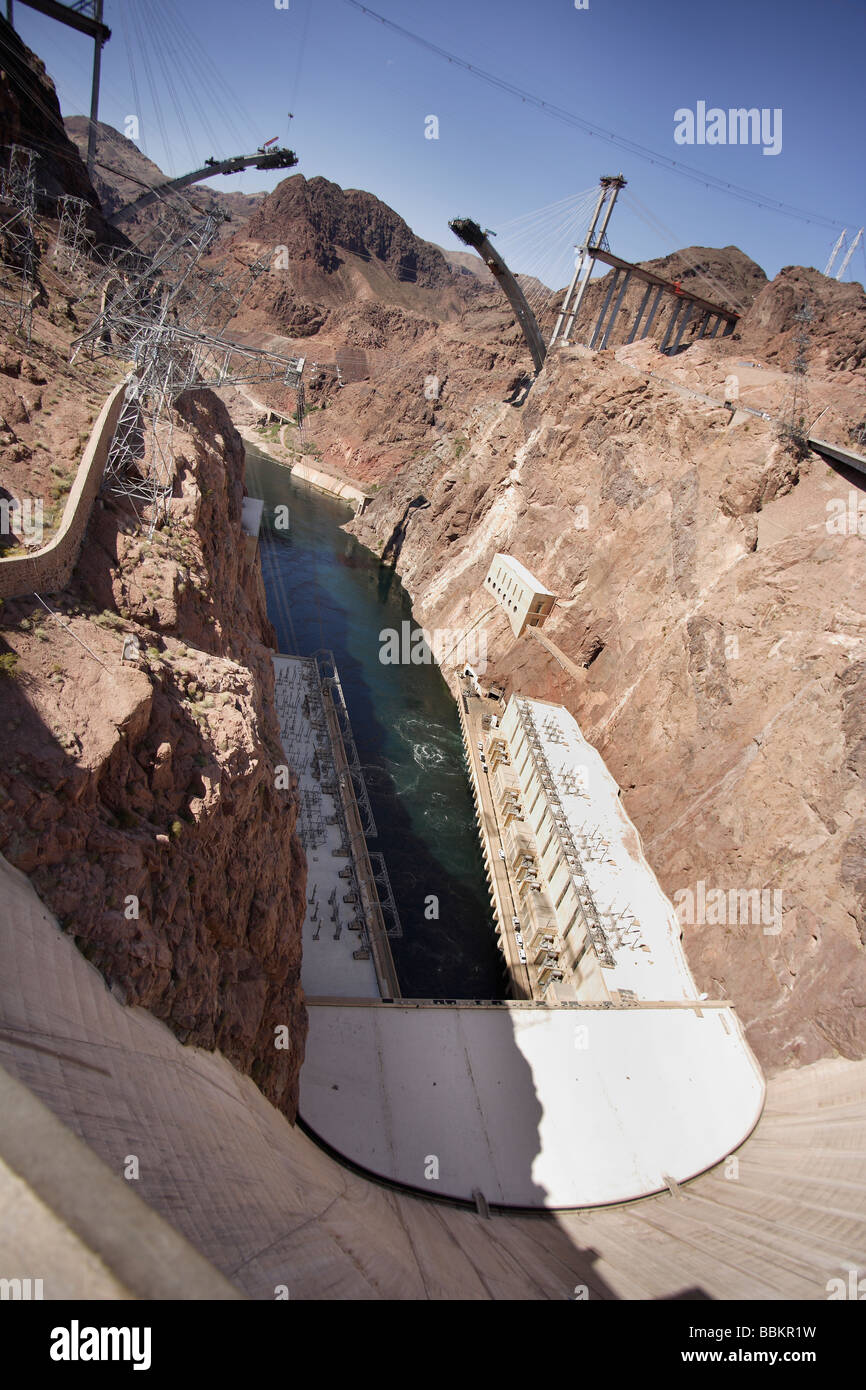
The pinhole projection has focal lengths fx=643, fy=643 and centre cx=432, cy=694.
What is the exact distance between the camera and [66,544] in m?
14.3

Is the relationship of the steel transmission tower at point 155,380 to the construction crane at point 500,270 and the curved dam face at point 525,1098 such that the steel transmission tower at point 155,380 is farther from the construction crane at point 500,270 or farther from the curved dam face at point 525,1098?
the construction crane at point 500,270

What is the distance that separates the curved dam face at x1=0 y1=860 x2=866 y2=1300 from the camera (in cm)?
788

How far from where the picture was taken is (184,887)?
1285 cm

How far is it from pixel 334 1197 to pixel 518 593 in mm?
42476

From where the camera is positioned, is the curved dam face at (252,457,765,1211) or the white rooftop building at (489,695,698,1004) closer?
the curved dam face at (252,457,765,1211)

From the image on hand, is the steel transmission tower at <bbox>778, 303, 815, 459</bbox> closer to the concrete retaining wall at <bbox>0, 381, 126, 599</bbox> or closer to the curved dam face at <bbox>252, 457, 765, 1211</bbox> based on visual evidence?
the curved dam face at <bbox>252, 457, 765, 1211</bbox>

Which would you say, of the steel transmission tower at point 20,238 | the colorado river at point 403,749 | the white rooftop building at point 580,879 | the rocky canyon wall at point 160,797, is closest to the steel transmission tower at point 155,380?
the rocky canyon wall at point 160,797

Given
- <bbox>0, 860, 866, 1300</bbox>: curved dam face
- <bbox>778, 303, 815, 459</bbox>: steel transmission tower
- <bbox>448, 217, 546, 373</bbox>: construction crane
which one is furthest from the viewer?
<bbox>448, 217, 546, 373</bbox>: construction crane

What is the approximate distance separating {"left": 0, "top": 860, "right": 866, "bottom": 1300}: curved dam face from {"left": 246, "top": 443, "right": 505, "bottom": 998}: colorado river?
459 inches

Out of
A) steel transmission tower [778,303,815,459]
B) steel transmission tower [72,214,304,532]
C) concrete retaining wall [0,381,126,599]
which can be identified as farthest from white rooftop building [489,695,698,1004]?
concrete retaining wall [0,381,126,599]

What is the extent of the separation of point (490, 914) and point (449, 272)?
199995 mm

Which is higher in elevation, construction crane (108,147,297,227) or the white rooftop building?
construction crane (108,147,297,227)

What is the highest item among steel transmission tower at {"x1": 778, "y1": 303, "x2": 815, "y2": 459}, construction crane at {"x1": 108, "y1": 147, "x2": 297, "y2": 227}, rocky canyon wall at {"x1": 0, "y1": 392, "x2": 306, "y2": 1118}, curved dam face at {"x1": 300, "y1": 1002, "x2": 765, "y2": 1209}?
construction crane at {"x1": 108, "y1": 147, "x2": 297, "y2": 227}

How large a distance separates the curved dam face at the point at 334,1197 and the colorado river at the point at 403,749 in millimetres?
11652
